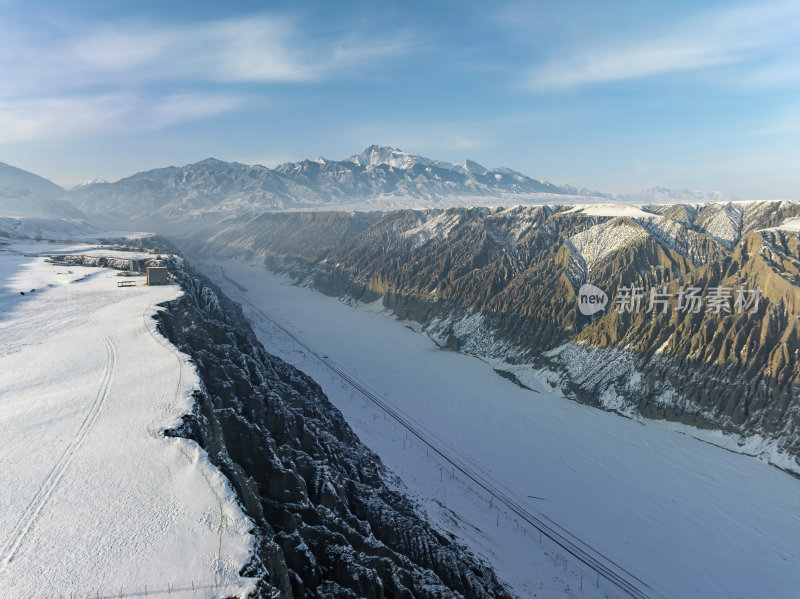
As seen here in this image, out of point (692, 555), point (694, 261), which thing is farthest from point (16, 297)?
point (694, 261)

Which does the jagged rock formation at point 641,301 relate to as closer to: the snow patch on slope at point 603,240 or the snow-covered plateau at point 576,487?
the snow patch on slope at point 603,240

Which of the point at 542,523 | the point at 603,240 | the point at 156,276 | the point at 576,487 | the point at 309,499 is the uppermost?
the point at 603,240

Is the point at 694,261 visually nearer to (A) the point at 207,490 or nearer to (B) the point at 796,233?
(B) the point at 796,233

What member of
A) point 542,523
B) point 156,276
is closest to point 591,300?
point 542,523

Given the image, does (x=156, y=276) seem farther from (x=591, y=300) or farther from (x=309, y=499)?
Result: (x=591, y=300)

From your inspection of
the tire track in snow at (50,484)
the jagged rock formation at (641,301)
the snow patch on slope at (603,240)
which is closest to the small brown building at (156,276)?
the tire track in snow at (50,484)
